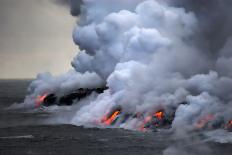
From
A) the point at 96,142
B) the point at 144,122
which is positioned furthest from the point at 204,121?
the point at 96,142

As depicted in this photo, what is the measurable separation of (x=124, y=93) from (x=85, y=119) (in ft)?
56.0

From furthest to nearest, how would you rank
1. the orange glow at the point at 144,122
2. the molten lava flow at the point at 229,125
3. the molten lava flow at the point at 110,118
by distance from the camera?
the molten lava flow at the point at 110,118 → the orange glow at the point at 144,122 → the molten lava flow at the point at 229,125

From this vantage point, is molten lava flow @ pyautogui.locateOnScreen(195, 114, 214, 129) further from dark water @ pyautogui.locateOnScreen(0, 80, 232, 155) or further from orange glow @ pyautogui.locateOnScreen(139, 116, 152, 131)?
orange glow @ pyautogui.locateOnScreen(139, 116, 152, 131)

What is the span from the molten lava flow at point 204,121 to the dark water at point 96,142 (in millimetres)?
9745

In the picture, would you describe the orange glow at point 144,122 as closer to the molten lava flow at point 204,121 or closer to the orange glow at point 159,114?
the orange glow at point 159,114

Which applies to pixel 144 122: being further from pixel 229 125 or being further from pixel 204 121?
pixel 229 125

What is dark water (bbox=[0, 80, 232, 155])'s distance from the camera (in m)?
104

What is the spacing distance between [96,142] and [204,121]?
3456 centimetres

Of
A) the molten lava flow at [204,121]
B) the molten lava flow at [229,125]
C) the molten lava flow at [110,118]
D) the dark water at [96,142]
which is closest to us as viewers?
the dark water at [96,142]

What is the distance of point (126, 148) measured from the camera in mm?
108750

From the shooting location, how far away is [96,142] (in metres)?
118

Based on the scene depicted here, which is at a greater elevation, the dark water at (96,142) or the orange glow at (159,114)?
the orange glow at (159,114)

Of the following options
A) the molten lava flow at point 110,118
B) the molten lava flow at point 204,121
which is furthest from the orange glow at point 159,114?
the molten lava flow at point 110,118

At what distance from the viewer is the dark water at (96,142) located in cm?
10394
